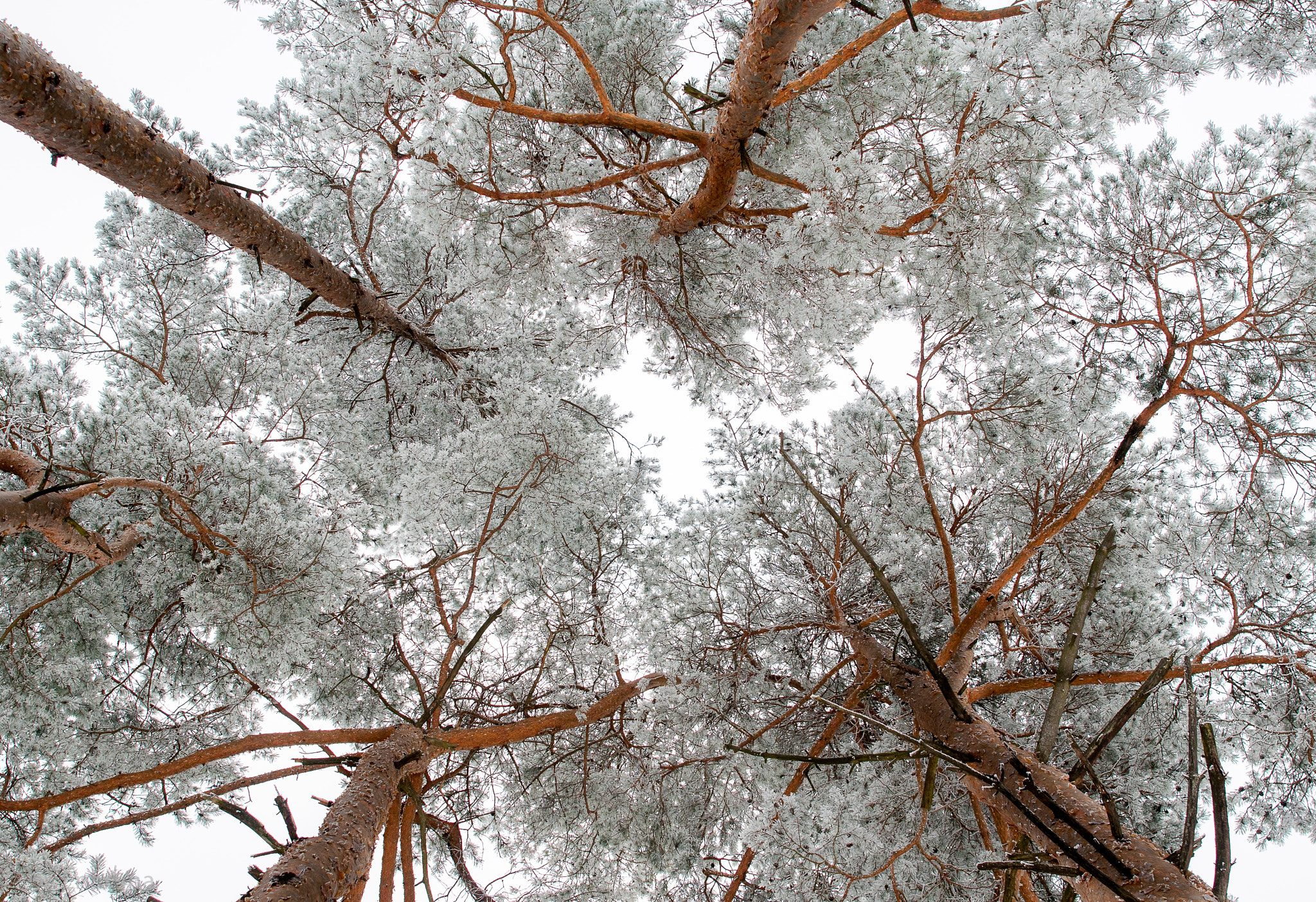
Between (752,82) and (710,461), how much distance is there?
3136 mm

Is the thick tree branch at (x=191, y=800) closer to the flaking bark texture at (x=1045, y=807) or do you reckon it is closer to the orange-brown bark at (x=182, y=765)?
the orange-brown bark at (x=182, y=765)

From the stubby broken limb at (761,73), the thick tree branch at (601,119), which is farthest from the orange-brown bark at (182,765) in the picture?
the stubby broken limb at (761,73)

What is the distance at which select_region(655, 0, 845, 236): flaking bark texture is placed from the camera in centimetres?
297

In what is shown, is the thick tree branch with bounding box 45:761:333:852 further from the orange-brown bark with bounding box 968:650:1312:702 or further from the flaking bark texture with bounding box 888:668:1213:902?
the orange-brown bark with bounding box 968:650:1312:702

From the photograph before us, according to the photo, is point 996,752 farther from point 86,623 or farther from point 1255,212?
point 86,623

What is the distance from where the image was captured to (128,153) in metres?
3.24

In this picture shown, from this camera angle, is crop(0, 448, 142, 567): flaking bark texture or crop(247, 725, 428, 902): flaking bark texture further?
crop(0, 448, 142, 567): flaking bark texture

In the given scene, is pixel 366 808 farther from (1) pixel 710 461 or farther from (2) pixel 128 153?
(1) pixel 710 461

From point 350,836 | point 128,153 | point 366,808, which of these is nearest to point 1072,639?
point 350,836

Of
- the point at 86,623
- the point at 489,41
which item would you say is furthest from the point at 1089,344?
the point at 86,623

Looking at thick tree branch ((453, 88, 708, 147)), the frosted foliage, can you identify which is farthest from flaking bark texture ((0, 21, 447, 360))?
thick tree branch ((453, 88, 708, 147))

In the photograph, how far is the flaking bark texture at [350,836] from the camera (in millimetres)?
2053

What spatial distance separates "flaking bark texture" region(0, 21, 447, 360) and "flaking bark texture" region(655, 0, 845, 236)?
2616 millimetres

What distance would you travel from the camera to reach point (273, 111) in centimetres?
549
